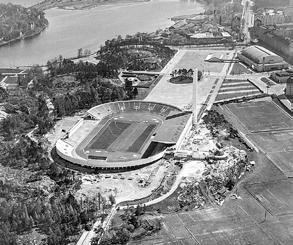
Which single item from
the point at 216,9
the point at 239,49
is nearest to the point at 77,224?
the point at 239,49

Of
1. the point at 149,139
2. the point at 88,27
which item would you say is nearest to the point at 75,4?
the point at 88,27

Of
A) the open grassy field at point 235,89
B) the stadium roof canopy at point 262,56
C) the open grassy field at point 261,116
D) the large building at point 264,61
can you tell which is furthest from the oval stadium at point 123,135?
the stadium roof canopy at point 262,56

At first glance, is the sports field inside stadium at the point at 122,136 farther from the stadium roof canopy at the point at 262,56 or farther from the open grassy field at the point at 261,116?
the stadium roof canopy at the point at 262,56

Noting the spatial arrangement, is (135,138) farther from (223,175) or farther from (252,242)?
(252,242)

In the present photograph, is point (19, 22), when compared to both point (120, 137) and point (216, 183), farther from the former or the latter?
point (216, 183)

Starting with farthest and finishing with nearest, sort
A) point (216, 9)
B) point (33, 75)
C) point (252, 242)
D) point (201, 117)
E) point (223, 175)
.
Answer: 1. point (216, 9)
2. point (33, 75)
3. point (201, 117)
4. point (223, 175)
5. point (252, 242)

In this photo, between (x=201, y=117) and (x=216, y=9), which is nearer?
(x=201, y=117)
